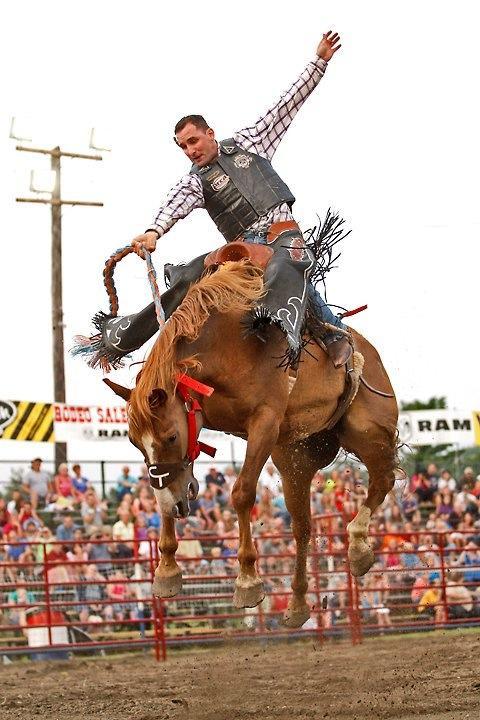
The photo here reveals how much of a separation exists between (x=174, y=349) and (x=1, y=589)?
6613 mm

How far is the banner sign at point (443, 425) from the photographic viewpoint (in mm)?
18281

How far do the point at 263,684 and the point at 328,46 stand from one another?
4.56m

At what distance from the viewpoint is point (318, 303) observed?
7.39 m

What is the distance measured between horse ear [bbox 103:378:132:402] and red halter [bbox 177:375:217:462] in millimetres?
300

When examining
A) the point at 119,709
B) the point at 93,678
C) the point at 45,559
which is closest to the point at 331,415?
the point at 119,709

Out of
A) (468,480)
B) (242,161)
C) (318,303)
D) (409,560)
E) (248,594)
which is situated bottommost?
(248,594)

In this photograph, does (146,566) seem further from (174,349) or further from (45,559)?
(174,349)

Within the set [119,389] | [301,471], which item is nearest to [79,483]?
[301,471]

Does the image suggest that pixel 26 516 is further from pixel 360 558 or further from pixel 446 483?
pixel 360 558

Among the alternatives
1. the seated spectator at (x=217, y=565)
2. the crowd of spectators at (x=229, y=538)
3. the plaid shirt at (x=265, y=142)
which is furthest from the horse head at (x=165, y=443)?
the seated spectator at (x=217, y=565)

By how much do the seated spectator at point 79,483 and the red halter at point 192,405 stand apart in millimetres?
8346

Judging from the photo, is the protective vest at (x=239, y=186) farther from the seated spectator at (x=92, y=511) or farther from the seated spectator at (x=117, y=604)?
the seated spectator at (x=92, y=511)

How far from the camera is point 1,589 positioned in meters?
12.2

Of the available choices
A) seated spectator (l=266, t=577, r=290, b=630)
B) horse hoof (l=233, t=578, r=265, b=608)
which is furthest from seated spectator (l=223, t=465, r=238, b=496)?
horse hoof (l=233, t=578, r=265, b=608)
